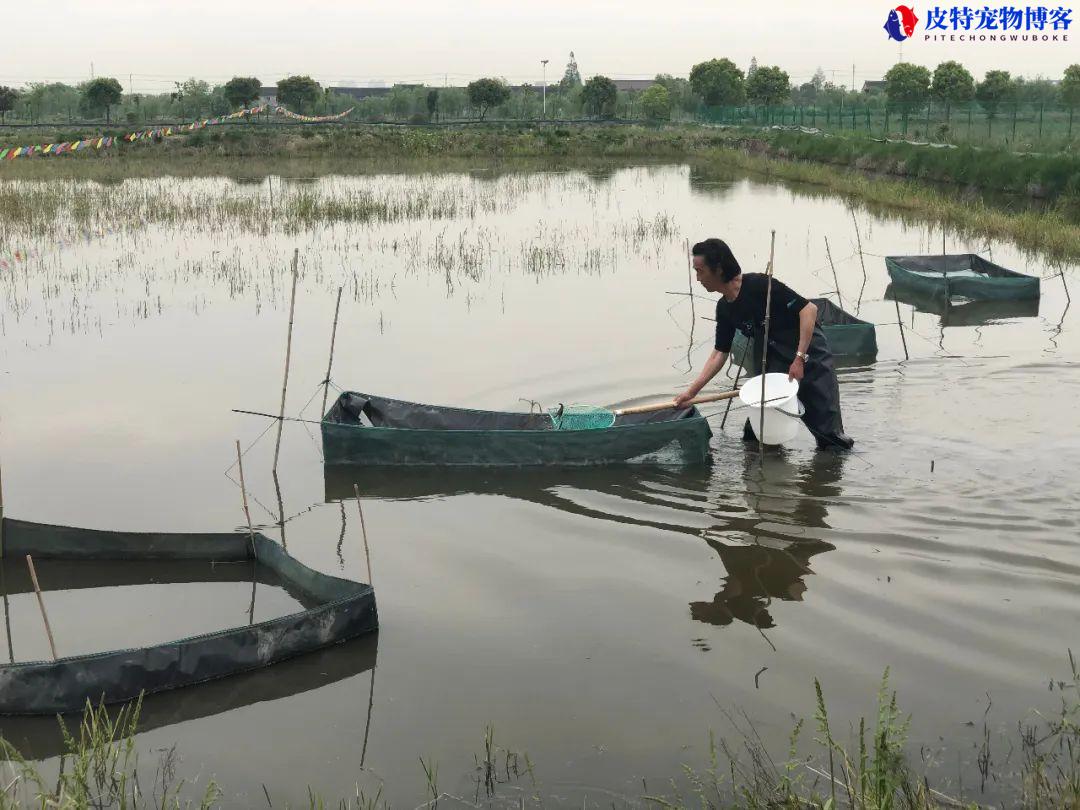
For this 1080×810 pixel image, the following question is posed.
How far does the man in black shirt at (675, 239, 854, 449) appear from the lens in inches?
282

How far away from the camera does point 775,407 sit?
743 cm

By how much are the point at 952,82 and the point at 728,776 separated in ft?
168

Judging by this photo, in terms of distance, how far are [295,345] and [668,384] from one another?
13.3ft

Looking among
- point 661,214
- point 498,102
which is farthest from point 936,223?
point 498,102

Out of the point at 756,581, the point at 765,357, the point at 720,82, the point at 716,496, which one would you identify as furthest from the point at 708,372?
the point at 720,82

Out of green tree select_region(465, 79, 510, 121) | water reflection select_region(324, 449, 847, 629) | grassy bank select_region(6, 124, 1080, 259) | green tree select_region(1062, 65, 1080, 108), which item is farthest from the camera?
green tree select_region(465, 79, 510, 121)

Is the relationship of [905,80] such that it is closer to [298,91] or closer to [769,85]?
[769,85]

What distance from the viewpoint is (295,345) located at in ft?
38.7

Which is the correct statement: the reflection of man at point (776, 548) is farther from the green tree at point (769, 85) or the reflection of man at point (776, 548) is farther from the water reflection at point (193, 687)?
the green tree at point (769, 85)

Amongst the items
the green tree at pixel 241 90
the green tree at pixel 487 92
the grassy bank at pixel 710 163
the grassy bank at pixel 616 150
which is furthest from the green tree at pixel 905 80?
the green tree at pixel 241 90

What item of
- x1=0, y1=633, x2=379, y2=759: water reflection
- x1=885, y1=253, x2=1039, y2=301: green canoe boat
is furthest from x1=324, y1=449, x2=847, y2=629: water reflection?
x1=885, y1=253, x2=1039, y2=301: green canoe boat

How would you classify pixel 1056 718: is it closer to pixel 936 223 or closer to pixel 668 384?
pixel 668 384

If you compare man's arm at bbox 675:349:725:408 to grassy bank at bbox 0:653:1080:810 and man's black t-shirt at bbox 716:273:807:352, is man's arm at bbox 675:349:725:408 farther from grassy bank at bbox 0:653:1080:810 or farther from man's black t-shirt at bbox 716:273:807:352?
grassy bank at bbox 0:653:1080:810

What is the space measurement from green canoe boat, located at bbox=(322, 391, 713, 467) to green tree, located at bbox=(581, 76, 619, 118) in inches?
2700
